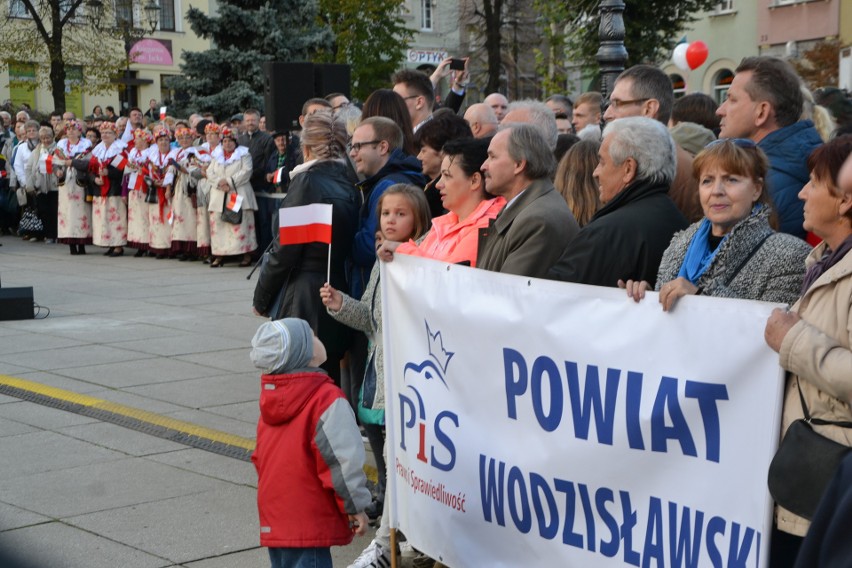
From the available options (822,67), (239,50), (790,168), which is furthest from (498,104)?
(822,67)

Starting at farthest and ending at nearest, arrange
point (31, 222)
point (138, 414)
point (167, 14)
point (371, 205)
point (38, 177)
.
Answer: point (167, 14)
point (31, 222)
point (38, 177)
point (138, 414)
point (371, 205)

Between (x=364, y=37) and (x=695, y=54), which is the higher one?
(x=364, y=37)

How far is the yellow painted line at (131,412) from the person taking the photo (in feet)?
24.6

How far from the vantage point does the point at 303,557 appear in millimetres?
4633

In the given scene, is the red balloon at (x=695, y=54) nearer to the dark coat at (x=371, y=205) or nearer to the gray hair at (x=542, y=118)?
the gray hair at (x=542, y=118)

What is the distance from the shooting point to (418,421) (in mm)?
4949

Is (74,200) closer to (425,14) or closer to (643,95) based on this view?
(643,95)

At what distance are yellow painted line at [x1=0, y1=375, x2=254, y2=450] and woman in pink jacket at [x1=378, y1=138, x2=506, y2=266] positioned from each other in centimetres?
238

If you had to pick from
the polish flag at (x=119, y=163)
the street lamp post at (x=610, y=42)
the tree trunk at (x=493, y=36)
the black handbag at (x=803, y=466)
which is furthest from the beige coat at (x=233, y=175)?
the tree trunk at (x=493, y=36)

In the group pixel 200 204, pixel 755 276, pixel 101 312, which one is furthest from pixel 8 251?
pixel 755 276

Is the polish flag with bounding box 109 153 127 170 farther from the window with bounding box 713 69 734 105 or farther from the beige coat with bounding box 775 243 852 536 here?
the window with bounding box 713 69 734 105

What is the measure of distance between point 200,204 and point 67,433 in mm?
10095

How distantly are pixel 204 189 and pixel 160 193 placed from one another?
1372 millimetres

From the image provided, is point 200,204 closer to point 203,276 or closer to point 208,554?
point 203,276
